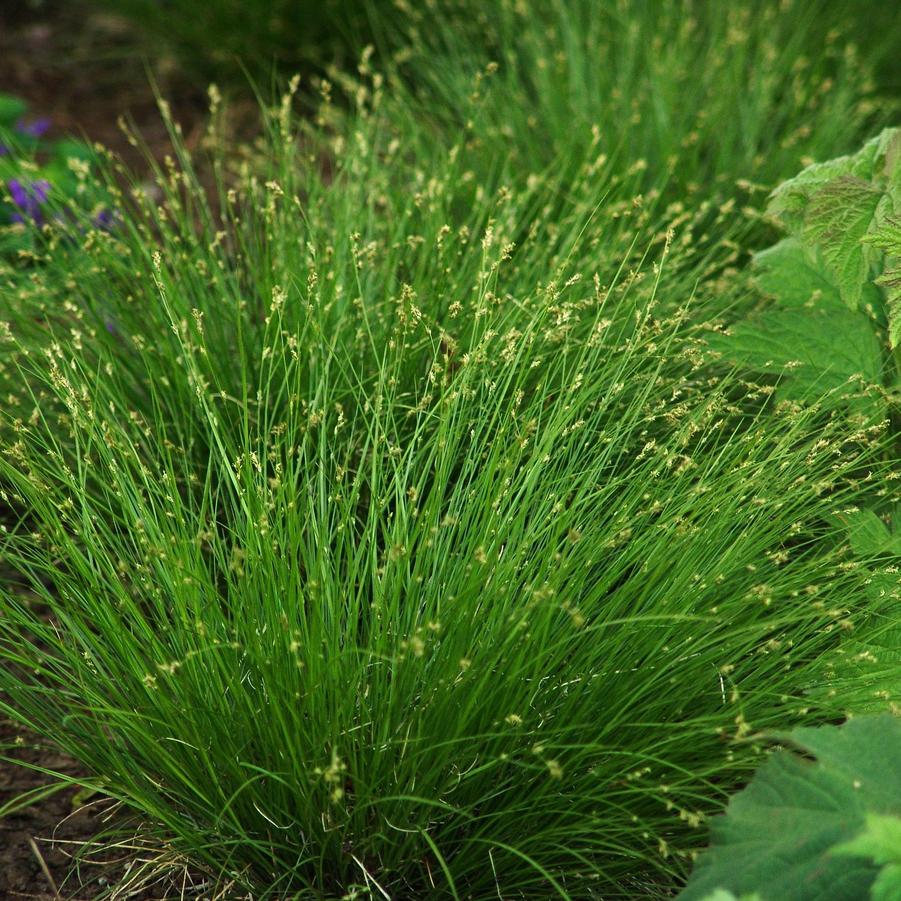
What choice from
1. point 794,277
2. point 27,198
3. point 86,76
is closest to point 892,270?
point 794,277

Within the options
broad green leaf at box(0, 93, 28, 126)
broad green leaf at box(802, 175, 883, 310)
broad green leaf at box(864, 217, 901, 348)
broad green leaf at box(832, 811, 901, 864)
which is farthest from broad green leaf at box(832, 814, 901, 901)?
broad green leaf at box(0, 93, 28, 126)

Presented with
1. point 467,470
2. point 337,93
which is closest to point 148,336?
point 467,470

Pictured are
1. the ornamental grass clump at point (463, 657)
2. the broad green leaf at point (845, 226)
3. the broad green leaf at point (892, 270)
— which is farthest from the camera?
the broad green leaf at point (845, 226)

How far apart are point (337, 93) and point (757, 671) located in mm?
3416

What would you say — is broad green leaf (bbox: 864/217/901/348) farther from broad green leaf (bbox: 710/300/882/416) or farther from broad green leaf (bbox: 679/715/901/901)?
broad green leaf (bbox: 679/715/901/901)

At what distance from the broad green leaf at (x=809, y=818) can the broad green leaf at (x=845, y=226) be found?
1.00 metres

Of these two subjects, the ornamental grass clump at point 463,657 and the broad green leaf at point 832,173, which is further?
the broad green leaf at point 832,173

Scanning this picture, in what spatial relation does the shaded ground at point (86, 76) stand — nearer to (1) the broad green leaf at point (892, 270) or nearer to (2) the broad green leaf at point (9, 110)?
(2) the broad green leaf at point (9, 110)

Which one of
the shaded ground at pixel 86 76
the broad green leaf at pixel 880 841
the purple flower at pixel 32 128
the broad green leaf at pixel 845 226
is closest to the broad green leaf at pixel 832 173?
the broad green leaf at pixel 845 226

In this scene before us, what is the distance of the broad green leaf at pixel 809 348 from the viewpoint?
7.62 ft

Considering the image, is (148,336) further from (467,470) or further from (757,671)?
(757,671)

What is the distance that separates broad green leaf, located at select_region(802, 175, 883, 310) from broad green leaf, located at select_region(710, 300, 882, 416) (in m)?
0.08

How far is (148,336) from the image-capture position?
2.71m

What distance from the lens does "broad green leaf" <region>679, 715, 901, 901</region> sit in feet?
4.98
